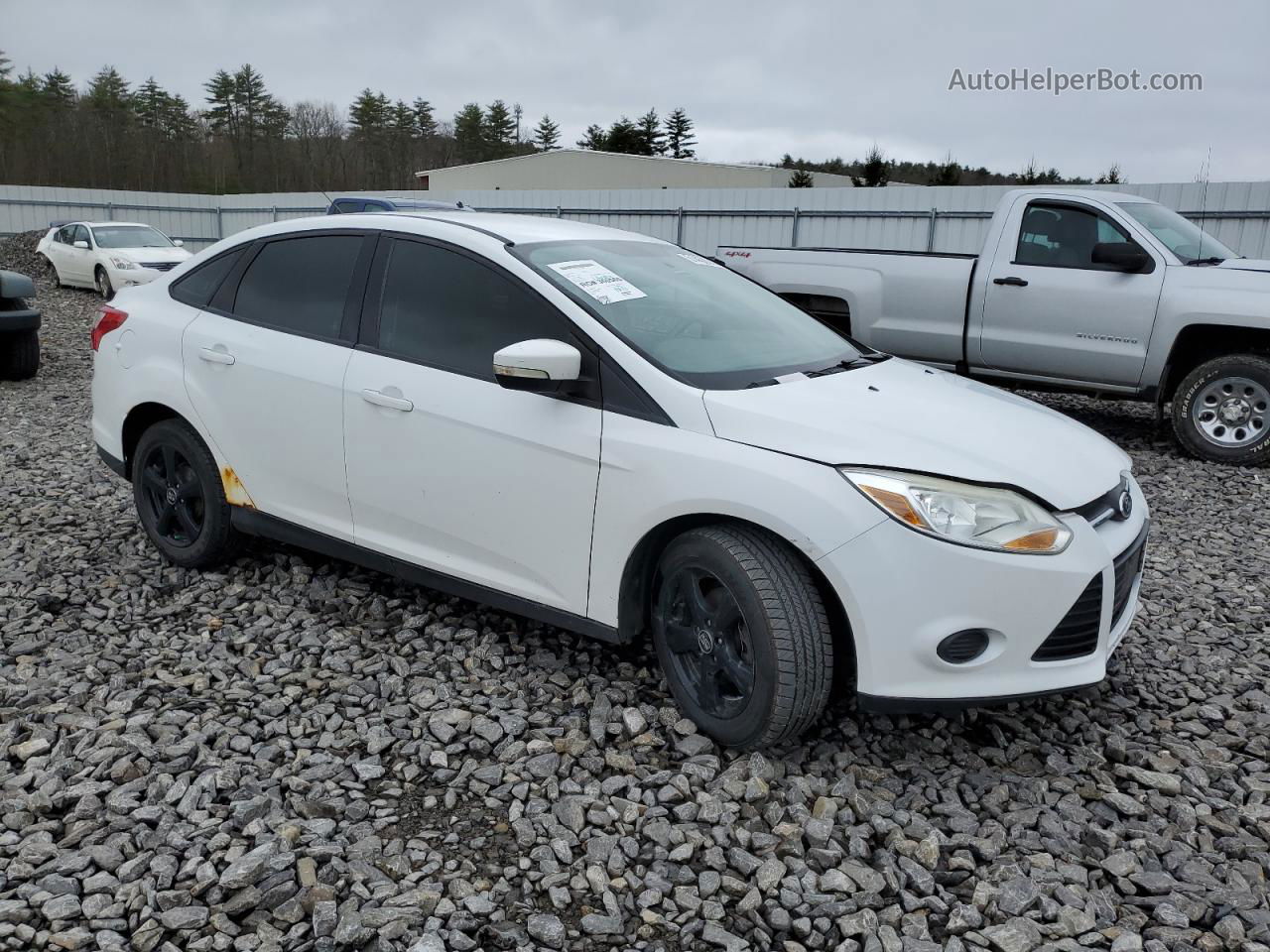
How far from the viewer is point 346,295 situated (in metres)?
3.96

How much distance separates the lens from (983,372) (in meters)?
8.25

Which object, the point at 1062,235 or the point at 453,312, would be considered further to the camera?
the point at 1062,235

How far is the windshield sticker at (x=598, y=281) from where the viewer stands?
3521mm

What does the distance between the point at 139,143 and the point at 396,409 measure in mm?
61574

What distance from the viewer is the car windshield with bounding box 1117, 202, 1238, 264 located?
770cm

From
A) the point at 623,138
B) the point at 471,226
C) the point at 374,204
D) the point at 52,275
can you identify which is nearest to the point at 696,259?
the point at 471,226

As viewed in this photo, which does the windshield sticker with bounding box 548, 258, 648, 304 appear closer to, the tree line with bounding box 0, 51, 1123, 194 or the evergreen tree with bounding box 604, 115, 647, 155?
the tree line with bounding box 0, 51, 1123, 194

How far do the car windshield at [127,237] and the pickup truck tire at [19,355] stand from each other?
8.47m

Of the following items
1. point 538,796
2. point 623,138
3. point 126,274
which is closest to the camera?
point 538,796

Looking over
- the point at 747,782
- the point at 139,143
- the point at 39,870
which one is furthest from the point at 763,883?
the point at 139,143

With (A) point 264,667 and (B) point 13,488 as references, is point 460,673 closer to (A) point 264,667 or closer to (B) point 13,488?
(A) point 264,667

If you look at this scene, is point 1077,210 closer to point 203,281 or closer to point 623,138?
point 203,281

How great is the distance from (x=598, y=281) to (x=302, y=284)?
136 centimetres

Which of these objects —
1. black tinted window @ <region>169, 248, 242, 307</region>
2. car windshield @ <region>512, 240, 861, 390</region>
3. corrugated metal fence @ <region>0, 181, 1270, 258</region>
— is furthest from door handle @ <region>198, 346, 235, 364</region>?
corrugated metal fence @ <region>0, 181, 1270, 258</region>
